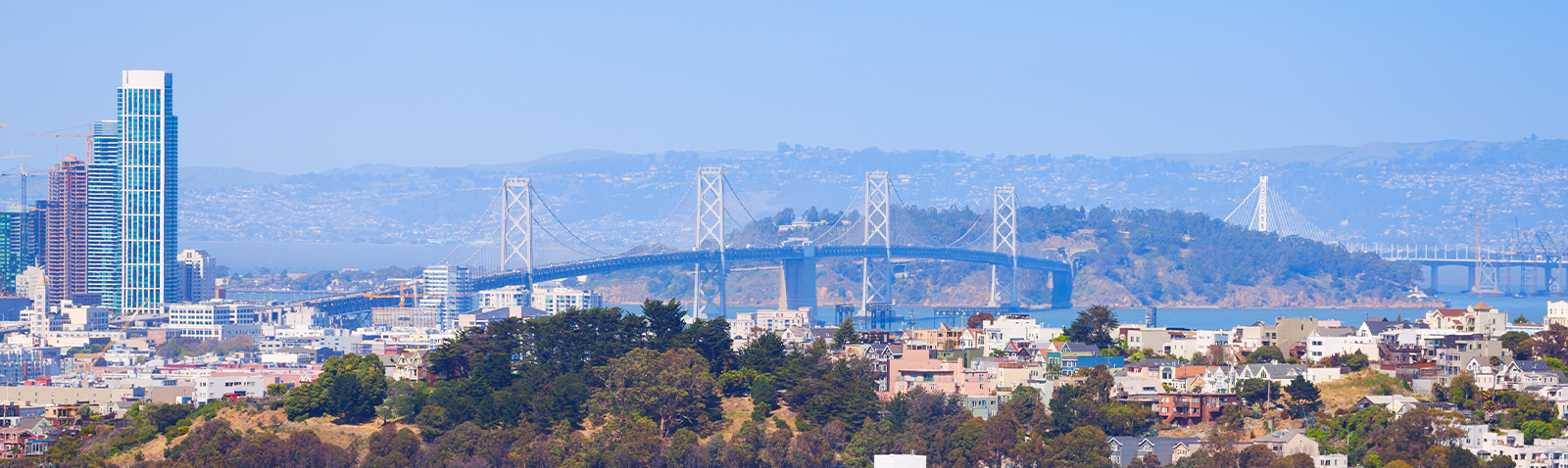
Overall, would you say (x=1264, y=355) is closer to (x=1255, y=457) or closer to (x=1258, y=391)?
(x=1258, y=391)

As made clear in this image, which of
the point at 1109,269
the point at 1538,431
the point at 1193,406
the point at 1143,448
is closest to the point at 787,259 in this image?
the point at 1109,269

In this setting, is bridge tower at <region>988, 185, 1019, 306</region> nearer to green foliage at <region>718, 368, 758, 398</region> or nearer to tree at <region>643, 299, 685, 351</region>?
tree at <region>643, 299, 685, 351</region>

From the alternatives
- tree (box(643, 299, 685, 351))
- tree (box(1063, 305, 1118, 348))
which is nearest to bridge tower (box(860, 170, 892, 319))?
tree (box(1063, 305, 1118, 348))

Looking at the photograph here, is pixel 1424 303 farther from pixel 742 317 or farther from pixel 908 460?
pixel 908 460

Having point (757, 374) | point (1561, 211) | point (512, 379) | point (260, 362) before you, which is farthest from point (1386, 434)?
point (1561, 211)

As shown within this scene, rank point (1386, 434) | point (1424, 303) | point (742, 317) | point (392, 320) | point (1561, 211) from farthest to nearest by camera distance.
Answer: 1. point (1561, 211)
2. point (1424, 303)
3. point (392, 320)
4. point (742, 317)
5. point (1386, 434)

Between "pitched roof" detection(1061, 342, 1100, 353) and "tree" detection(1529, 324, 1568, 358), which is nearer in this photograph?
"tree" detection(1529, 324, 1568, 358)
